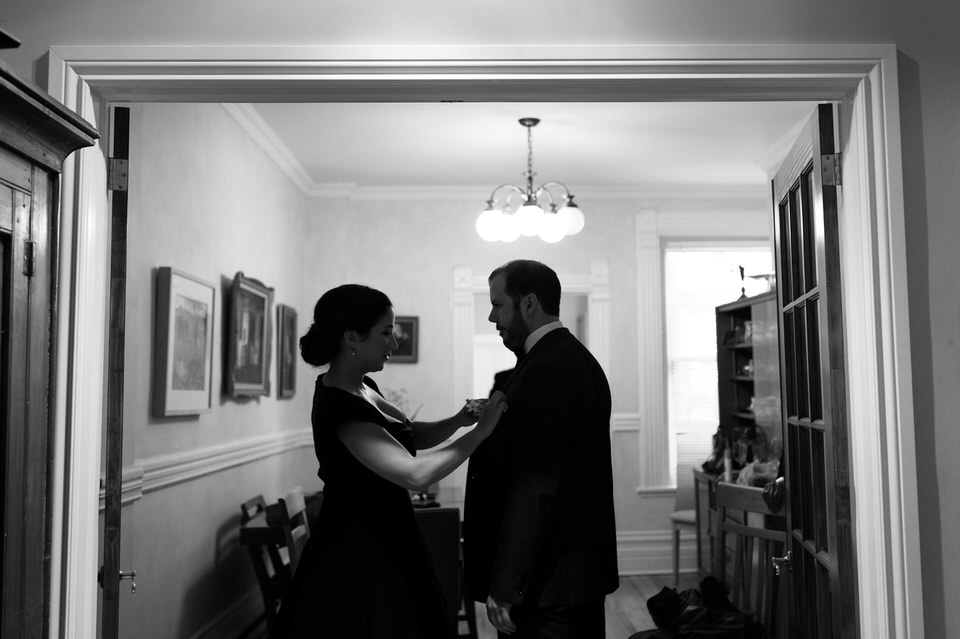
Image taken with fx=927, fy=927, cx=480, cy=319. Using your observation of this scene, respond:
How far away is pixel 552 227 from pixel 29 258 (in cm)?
423

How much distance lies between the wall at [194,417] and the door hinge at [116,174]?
1.06 m

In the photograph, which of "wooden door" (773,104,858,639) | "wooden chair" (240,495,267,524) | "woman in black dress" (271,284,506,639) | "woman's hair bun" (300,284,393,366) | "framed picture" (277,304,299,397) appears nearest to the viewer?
"wooden door" (773,104,858,639)

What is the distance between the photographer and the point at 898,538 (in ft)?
7.29

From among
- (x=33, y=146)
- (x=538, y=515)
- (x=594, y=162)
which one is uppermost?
(x=594, y=162)

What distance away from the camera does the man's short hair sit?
2.75 metres

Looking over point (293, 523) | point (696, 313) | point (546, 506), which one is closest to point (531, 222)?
point (293, 523)

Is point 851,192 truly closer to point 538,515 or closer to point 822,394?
point 822,394

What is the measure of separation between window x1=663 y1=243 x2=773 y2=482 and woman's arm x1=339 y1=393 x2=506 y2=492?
562 cm

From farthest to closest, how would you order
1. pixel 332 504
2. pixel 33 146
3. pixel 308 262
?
pixel 308 262, pixel 332 504, pixel 33 146

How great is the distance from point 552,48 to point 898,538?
1.46m

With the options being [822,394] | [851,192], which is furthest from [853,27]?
[822,394]

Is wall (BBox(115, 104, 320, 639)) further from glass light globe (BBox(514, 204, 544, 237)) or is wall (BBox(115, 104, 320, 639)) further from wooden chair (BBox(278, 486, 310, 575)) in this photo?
glass light globe (BBox(514, 204, 544, 237))

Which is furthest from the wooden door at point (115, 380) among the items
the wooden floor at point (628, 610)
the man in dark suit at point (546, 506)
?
the wooden floor at point (628, 610)

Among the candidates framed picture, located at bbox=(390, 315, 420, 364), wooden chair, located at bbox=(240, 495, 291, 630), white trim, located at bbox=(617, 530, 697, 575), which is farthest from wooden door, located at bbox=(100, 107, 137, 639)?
white trim, located at bbox=(617, 530, 697, 575)
